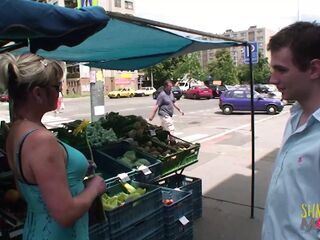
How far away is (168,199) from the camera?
4.54m

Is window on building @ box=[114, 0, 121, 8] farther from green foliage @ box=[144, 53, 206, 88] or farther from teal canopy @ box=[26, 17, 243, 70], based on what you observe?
teal canopy @ box=[26, 17, 243, 70]

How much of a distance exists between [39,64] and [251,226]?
4.13 m

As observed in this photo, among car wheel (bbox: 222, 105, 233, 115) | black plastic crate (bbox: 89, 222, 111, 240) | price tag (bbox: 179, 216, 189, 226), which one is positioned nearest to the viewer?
black plastic crate (bbox: 89, 222, 111, 240)

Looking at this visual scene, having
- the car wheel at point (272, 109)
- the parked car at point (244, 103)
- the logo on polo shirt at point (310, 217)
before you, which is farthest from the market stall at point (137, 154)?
the car wheel at point (272, 109)

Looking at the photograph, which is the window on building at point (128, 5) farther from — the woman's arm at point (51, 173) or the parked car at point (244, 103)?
the woman's arm at point (51, 173)

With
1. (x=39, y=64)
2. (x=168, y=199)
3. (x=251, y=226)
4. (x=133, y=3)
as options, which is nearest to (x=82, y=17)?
(x=39, y=64)

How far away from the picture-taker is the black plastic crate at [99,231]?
11.0 ft

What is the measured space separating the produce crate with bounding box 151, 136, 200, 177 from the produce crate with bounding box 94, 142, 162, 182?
219 millimetres

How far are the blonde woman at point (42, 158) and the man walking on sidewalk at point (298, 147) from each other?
92cm

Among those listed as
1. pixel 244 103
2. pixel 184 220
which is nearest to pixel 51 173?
pixel 184 220

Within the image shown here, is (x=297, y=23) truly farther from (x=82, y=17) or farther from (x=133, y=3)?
(x=133, y=3)

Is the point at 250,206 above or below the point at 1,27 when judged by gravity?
below

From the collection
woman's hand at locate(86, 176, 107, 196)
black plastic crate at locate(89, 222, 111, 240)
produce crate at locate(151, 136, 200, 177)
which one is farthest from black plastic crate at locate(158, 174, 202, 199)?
woman's hand at locate(86, 176, 107, 196)

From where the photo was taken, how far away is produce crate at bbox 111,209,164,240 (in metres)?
3.61
